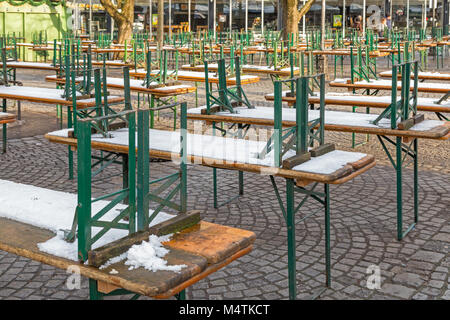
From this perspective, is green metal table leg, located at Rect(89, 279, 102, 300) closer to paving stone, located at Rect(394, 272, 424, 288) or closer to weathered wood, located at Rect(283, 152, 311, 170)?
weathered wood, located at Rect(283, 152, 311, 170)

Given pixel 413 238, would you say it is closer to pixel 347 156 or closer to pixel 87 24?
pixel 347 156

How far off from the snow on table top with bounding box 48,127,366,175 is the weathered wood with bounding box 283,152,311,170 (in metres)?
0.02

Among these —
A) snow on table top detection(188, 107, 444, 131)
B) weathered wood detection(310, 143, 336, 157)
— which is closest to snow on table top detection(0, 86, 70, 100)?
snow on table top detection(188, 107, 444, 131)

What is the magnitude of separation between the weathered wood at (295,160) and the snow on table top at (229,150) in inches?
0.9

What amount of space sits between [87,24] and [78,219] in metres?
25.8

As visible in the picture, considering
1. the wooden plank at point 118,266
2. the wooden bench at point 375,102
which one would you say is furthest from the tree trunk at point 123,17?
the wooden plank at point 118,266

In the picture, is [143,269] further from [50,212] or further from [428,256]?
[428,256]

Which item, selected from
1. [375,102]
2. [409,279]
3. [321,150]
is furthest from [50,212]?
[375,102]

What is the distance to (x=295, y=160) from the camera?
3654mm

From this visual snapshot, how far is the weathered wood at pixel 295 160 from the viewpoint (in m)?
3.60

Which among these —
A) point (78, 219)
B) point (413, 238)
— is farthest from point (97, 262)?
point (413, 238)

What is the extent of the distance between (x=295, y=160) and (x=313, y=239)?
1.44 m

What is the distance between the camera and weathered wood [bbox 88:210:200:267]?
2.47 m
